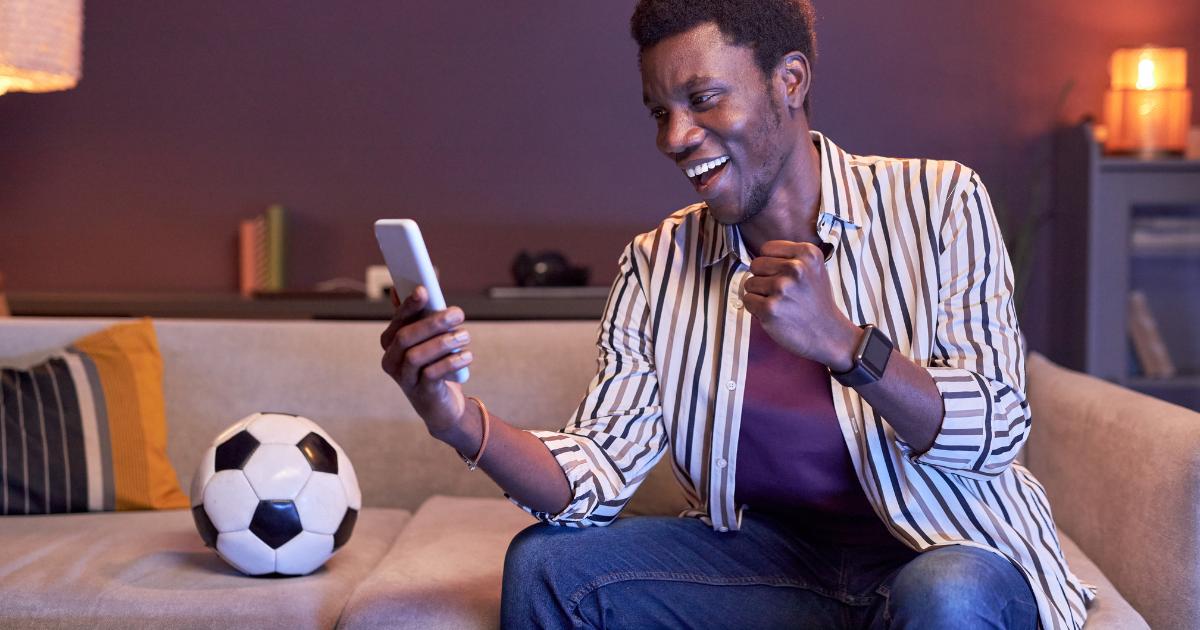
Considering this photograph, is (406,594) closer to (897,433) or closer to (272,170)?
(897,433)

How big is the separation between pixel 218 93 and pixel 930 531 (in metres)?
2.72

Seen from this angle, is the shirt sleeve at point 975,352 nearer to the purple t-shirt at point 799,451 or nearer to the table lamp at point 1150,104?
the purple t-shirt at point 799,451

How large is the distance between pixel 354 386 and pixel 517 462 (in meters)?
1.07

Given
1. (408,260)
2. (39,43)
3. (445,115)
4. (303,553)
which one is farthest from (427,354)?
(445,115)

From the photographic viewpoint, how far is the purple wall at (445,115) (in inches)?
138

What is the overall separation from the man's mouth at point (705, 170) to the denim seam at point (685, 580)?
0.53 metres

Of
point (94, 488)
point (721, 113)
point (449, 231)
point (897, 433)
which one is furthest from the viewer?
point (449, 231)

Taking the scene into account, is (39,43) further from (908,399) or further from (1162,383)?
(1162,383)

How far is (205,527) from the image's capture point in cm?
196

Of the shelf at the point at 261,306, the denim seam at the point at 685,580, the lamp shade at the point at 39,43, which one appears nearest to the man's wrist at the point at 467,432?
the denim seam at the point at 685,580

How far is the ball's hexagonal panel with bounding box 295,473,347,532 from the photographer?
1.94 m

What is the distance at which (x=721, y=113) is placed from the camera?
1618 millimetres

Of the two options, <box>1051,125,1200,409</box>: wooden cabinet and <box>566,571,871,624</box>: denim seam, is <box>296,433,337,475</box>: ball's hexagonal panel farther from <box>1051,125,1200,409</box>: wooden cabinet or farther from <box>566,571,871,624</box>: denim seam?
<box>1051,125,1200,409</box>: wooden cabinet

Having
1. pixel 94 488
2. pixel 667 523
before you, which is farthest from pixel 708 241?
pixel 94 488
